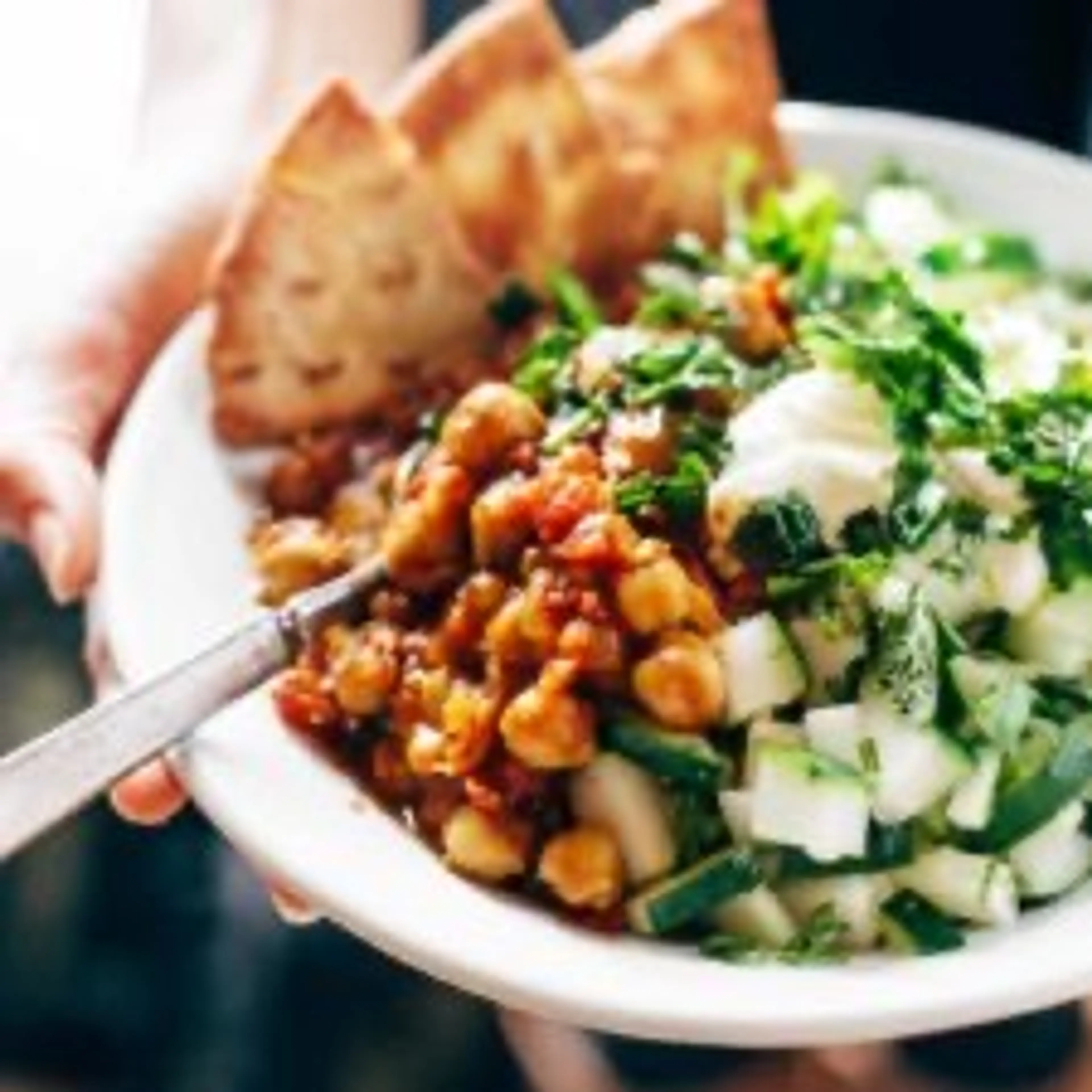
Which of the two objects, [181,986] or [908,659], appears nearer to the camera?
[908,659]

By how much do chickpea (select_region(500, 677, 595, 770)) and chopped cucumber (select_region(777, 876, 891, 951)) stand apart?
17 centimetres

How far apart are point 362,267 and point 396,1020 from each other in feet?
2.13

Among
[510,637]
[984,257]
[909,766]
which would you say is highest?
[510,637]

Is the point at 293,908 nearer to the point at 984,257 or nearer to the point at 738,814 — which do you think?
the point at 738,814

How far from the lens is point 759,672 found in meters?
1.42

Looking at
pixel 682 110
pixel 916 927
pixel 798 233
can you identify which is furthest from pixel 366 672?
pixel 682 110

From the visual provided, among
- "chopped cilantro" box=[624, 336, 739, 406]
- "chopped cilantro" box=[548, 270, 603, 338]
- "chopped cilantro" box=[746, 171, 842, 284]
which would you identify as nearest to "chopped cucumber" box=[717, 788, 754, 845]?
"chopped cilantro" box=[624, 336, 739, 406]

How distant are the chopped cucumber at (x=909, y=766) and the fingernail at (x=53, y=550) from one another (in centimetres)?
61

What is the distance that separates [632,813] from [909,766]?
186 mm

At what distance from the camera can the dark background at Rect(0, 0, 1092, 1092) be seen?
5.74 ft

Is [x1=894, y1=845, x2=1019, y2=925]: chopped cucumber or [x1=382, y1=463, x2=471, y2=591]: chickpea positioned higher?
[x1=382, y1=463, x2=471, y2=591]: chickpea

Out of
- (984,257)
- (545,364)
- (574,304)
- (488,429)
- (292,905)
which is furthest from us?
(984,257)

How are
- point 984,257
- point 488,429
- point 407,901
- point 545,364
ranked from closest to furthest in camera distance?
1. point 407,901
2. point 488,429
3. point 545,364
4. point 984,257

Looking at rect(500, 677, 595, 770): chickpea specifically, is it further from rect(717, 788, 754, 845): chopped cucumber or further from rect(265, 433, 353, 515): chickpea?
rect(265, 433, 353, 515): chickpea
